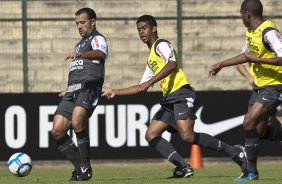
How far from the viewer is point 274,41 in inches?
427

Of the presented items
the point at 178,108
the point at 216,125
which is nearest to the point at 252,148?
the point at 178,108

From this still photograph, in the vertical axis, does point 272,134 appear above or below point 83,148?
above

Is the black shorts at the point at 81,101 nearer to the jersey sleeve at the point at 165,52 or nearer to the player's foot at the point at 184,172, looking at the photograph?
the jersey sleeve at the point at 165,52

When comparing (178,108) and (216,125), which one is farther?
(216,125)

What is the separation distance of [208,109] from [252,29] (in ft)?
21.9

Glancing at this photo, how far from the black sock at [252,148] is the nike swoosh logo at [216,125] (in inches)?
251

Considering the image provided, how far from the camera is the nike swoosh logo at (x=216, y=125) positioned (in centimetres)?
1762

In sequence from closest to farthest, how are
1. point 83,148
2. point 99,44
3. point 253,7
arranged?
point 253,7
point 83,148
point 99,44

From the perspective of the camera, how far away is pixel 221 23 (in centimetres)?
2030

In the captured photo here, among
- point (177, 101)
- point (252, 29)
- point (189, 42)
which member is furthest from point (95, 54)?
point (189, 42)

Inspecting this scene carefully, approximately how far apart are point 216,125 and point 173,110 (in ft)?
18.9

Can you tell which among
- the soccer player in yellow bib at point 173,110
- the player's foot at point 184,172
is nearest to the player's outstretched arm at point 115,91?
the soccer player in yellow bib at point 173,110

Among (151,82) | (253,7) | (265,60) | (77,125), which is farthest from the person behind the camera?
(77,125)

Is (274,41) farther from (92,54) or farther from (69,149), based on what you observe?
(69,149)
